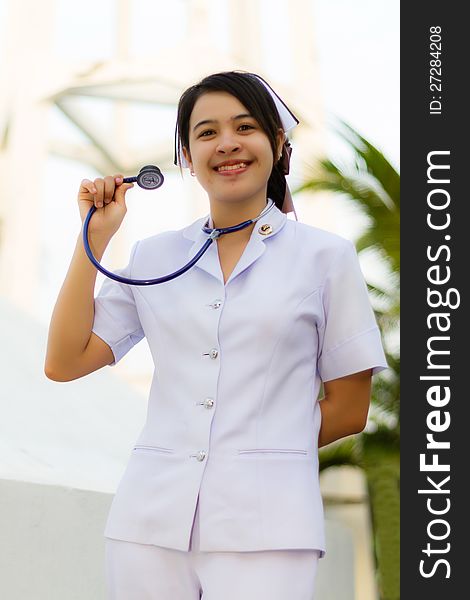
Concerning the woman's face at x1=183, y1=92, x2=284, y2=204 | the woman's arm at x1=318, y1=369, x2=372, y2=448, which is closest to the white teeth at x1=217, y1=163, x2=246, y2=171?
the woman's face at x1=183, y1=92, x2=284, y2=204

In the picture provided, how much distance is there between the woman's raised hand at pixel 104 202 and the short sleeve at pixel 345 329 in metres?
0.40

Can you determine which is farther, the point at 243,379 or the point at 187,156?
the point at 187,156

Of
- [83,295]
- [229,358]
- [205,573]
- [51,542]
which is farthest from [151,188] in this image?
[51,542]

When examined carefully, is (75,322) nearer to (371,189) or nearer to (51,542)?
(51,542)

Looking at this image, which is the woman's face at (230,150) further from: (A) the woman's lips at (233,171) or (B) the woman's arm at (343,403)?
(B) the woman's arm at (343,403)

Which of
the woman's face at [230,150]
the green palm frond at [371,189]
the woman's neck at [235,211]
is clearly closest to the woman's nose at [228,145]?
the woman's face at [230,150]

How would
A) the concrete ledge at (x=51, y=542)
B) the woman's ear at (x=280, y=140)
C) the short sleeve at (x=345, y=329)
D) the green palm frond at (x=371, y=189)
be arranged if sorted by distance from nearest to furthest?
the short sleeve at (x=345, y=329), the woman's ear at (x=280, y=140), the concrete ledge at (x=51, y=542), the green palm frond at (x=371, y=189)

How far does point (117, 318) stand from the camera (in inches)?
75.5

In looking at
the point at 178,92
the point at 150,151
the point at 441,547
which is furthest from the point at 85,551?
the point at 150,151

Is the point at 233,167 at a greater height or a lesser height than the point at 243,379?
greater

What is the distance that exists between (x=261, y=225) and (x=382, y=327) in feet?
24.4

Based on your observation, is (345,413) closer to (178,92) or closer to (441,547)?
(441,547)

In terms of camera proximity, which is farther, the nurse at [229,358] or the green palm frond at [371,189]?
the green palm frond at [371,189]

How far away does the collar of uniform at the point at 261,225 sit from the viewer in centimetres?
187
